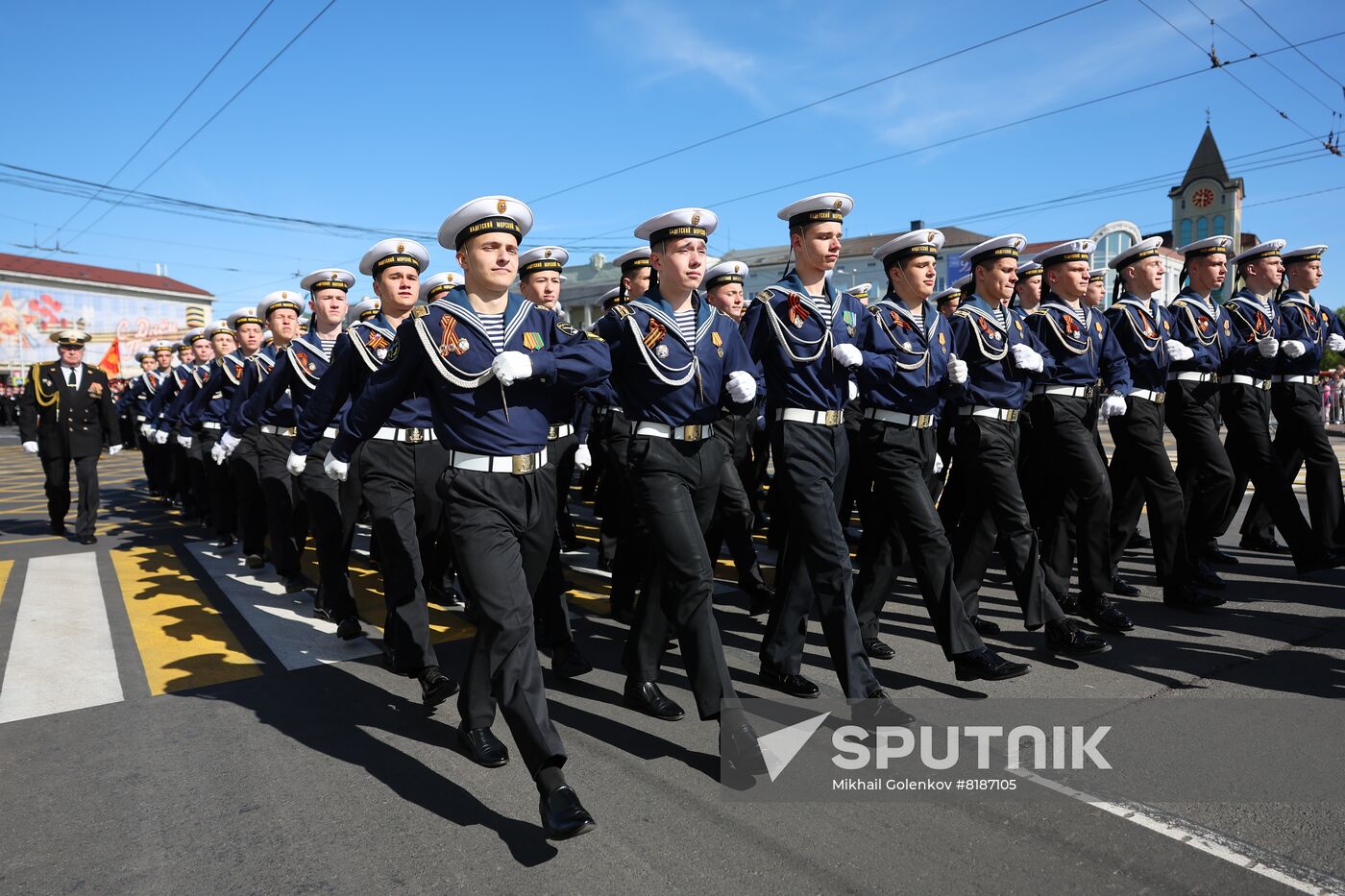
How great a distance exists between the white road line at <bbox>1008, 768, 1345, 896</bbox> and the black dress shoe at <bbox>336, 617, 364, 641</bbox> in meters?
4.00

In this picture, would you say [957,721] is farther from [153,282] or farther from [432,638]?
[153,282]

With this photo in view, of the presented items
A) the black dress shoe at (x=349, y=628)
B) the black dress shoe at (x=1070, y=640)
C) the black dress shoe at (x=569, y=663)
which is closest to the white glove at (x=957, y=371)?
the black dress shoe at (x=1070, y=640)

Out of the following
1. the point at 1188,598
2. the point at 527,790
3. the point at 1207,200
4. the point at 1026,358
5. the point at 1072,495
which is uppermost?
the point at 1207,200

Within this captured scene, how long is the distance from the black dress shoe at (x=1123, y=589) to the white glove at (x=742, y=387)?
3.53m

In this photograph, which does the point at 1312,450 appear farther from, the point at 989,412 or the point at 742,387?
the point at 742,387

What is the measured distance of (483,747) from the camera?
384cm

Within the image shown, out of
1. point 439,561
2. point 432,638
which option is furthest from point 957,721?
point 439,561

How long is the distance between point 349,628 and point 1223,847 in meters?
4.60

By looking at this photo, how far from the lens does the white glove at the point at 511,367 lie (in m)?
3.36

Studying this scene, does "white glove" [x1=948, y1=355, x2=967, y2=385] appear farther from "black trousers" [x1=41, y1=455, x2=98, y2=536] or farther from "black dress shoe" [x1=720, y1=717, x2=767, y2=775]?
"black trousers" [x1=41, y1=455, x2=98, y2=536]

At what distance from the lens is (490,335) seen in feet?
12.0

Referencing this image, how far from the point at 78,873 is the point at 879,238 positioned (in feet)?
221

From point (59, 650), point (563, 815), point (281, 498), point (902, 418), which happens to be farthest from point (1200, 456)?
point (59, 650)

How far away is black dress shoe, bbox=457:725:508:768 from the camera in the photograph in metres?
3.81
